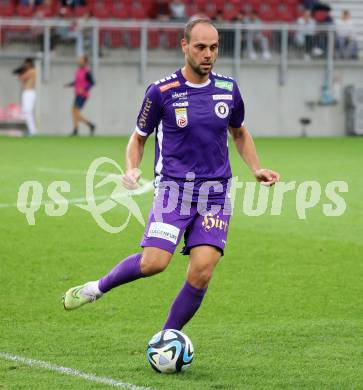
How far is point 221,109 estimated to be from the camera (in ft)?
24.0

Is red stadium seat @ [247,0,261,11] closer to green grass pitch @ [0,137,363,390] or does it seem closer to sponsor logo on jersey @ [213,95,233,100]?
green grass pitch @ [0,137,363,390]

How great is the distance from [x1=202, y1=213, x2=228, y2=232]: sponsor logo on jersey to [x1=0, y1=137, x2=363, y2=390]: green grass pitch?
14.9 inches

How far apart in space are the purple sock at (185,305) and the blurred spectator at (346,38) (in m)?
28.0

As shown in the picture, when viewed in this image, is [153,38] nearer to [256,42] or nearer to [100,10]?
[100,10]

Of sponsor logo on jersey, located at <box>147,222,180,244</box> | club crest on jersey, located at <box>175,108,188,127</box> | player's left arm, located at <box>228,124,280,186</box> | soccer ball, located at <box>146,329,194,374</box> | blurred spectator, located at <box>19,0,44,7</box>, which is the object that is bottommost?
soccer ball, located at <box>146,329,194,374</box>

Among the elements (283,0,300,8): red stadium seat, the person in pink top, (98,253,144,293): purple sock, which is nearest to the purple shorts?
(98,253,144,293): purple sock

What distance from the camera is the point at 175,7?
33875 mm

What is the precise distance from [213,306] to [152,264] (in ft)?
7.07

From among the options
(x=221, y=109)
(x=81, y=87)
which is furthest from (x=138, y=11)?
(x=221, y=109)

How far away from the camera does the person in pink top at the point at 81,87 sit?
3105 centimetres

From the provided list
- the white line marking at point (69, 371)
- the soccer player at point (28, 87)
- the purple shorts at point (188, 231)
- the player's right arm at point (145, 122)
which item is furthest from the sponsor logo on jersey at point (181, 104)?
the soccer player at point (28, 87)

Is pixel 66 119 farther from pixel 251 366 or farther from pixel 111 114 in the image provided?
pixel 251 366

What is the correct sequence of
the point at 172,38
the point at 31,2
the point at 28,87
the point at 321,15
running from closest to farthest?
the point at 28,87 < the point at 172,38 < the point at 31,2 < the point at 321,15

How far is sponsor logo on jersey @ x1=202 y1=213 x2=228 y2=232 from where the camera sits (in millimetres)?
7166
